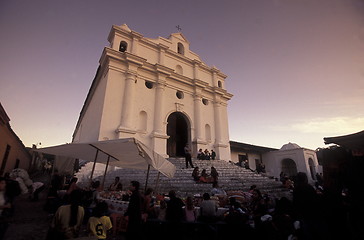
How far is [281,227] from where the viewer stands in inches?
157

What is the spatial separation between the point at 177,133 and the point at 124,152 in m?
10.7

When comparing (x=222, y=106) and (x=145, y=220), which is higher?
(x=222, y=106)

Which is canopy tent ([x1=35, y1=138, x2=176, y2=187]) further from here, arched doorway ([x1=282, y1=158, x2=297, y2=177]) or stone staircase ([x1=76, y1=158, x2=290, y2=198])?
arched doorway ([x1=282, y1=158, x2=297, y2=177])

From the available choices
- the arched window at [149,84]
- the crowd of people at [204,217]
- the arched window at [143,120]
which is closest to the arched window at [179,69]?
the arched window at [149,84]

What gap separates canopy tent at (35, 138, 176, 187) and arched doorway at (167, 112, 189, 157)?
7.79 m

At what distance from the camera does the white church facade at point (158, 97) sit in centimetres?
1291

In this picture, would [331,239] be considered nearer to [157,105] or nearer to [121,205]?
[121,205]

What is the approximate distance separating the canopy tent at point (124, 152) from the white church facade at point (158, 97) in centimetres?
497

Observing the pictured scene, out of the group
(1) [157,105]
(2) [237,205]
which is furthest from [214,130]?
(2) [237,205]

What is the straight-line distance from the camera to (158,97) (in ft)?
48.2

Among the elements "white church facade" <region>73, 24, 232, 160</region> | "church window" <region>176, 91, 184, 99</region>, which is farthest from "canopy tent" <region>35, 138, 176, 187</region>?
"church window" <region>176, 91, 184, 99</region>

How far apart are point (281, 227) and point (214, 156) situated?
1133 centimetres

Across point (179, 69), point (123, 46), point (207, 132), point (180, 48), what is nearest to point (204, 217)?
point (207, 132)

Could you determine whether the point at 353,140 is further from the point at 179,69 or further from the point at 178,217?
the point at 179,69
